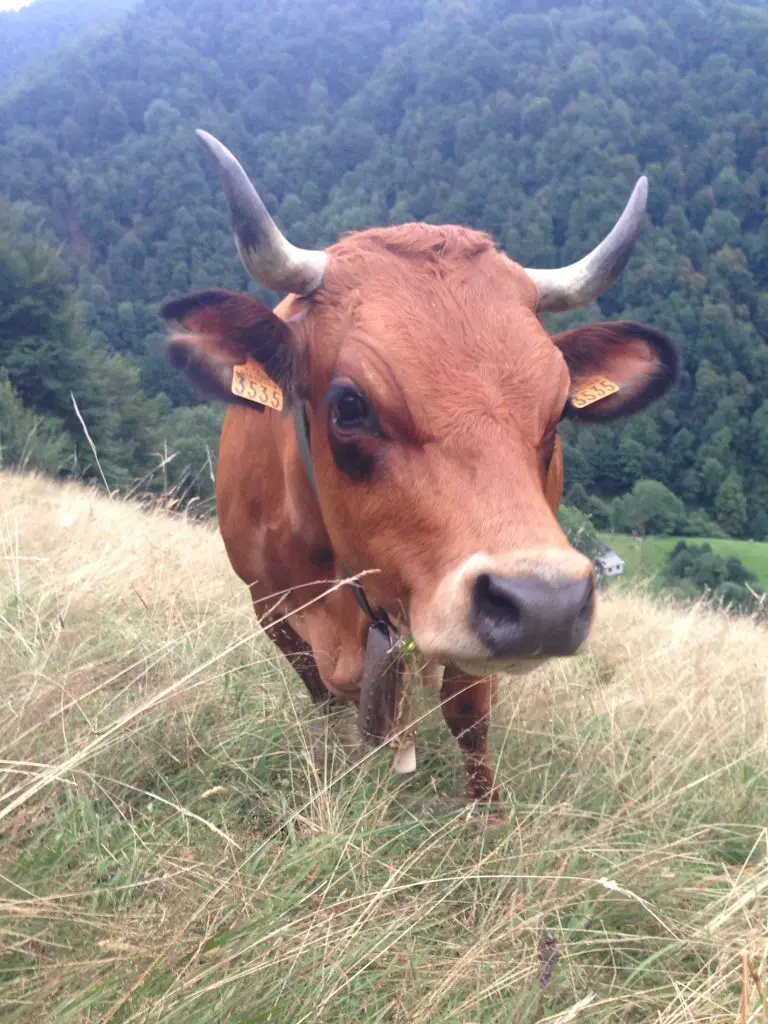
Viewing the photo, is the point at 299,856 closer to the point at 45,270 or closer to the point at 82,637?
the point at 82,637

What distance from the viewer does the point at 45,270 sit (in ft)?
106

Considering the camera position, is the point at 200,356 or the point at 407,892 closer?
the point at 407,892

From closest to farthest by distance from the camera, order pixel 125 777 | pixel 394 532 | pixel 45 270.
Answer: pixel 394 532, pixel 125 777, pixel 45 270

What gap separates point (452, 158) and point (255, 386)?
111m

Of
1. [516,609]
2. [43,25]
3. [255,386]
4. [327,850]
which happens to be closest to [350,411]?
[255,386]

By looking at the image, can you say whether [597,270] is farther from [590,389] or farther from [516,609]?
[516,609]

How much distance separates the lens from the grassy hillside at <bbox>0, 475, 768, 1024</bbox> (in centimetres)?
154

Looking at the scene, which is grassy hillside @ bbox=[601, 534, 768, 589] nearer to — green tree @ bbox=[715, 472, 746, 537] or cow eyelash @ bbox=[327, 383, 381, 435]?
cow eyelash @ bbox=[327, 383, 381, 435]

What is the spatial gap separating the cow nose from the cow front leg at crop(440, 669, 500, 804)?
4.08 ft

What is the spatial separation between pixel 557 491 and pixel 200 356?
1.72 metres

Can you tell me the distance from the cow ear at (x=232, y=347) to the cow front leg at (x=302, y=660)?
1.34 m

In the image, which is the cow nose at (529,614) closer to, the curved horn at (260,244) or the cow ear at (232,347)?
the cow ear at (232,347)

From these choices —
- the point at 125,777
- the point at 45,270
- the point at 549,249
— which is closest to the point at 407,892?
the point at 125,777

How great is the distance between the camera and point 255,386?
2.63 m
